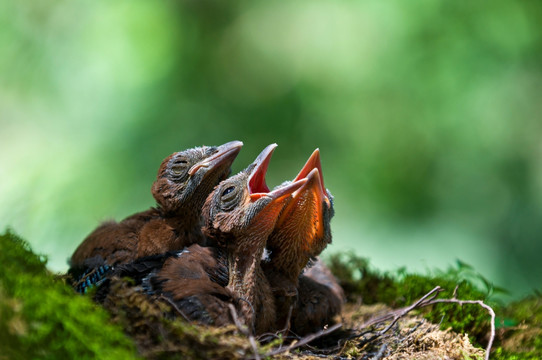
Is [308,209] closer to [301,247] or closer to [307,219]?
[307,219]

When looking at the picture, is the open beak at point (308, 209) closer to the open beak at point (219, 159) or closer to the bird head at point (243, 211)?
the bird head at point (243, 211)

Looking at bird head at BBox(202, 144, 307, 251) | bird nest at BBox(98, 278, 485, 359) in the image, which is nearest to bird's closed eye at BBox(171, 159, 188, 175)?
bird head at BBox(202, 144, 307, 251)

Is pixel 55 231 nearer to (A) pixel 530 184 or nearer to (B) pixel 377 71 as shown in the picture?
(B) pixel 377 71

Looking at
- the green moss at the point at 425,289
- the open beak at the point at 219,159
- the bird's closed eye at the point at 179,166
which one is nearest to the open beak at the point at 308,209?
the open beak at the point at 219,159

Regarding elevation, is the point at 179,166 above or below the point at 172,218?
above

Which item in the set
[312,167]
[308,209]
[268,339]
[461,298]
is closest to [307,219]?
[308,209]

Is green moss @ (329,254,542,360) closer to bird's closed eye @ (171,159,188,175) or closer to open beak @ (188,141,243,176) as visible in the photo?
open beak @ (188,141,243,176)

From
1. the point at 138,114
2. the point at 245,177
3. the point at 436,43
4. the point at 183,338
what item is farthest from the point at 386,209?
the point at 183,338

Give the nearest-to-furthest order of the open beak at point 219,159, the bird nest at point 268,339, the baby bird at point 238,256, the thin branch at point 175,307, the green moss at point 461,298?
the bird nest at point 268,339 < the thin branch at point 175,307 < the baby bird at point 238,256 < the open beak at point 219,159 < the green moss at point 461,298
